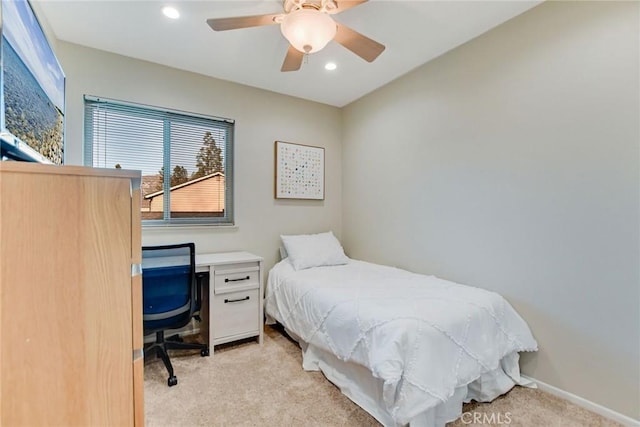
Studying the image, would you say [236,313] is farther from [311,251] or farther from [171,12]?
[171,12]

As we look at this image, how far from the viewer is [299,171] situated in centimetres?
353

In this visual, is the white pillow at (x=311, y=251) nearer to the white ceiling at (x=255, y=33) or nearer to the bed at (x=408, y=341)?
the bed at (x=408, y=341)

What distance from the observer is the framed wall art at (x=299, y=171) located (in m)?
3.40

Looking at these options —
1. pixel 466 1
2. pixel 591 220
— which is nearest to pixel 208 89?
pixel 466 1

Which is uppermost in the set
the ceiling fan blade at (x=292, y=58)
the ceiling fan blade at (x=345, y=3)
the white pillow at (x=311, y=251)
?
the ceiling fan blade at (x=345, y=3)

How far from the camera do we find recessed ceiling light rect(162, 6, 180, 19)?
2012 millimetres

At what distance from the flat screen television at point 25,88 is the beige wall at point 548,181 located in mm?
2727

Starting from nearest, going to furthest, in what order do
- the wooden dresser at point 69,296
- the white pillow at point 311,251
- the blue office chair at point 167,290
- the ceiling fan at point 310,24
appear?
the wooden dresser at point 69,296 < the ceiling fan at point 310,24 < the blue office chair at point 167,290 < the white pillow at point 311,251

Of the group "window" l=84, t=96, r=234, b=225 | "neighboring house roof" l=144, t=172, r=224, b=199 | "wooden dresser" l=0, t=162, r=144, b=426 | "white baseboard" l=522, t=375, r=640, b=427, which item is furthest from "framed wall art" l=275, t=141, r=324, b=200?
"white baseboard" l=522, t=375, r=640, b=427

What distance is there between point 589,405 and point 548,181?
1408 millimetres

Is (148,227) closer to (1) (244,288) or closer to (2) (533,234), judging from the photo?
(1) (244,288)

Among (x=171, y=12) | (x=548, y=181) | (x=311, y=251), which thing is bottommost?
(x=311, y=251)

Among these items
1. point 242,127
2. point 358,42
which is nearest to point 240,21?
point 358,42

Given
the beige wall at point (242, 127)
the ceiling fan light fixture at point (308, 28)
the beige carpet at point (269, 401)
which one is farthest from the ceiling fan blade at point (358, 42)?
the beige carpet at point (269, 401)
